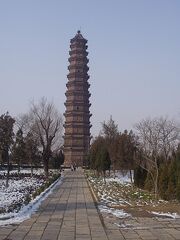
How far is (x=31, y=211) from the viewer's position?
13797mm

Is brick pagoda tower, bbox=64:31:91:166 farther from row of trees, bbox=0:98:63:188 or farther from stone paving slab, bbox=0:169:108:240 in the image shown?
stone paving slab, bbox=0:169:108:240

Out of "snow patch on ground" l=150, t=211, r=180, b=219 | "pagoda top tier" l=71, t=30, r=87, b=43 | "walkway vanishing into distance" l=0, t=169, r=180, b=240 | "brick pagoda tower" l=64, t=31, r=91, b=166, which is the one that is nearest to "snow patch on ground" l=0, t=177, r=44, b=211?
"walkway vanishing into distance" l=0, t=169, r=180, b=240

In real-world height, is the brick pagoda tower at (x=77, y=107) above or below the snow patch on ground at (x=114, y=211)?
above

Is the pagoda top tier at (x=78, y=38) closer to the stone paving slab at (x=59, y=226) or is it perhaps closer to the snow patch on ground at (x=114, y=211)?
the snow patch on ground at (x=114, y=211)

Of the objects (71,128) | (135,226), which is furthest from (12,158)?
(71,128)

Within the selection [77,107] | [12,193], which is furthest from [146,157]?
[77,107]

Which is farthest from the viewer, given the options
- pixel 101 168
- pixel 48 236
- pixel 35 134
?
pixel 35 134

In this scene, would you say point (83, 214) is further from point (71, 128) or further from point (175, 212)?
point (71, 128)

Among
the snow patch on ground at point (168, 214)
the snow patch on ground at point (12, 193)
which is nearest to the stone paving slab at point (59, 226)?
the snow patch on ground at point (12, 193)

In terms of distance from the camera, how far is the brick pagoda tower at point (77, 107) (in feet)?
262

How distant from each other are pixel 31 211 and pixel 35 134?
38.5m

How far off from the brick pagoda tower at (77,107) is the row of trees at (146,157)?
1792 cm

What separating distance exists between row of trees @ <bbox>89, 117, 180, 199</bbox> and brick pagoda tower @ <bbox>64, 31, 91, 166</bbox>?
17.9 m

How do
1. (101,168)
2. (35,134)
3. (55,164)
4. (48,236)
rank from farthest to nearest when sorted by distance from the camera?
(55,164) < (35,134) < (101,168) < (48,236)
